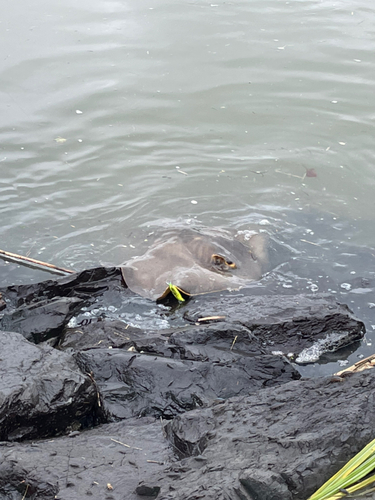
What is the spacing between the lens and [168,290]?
5363 mm

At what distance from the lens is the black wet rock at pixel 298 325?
4633 mm

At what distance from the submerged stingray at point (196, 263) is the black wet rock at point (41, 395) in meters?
2.07

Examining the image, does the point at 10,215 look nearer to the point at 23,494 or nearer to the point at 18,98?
the point at 18,98

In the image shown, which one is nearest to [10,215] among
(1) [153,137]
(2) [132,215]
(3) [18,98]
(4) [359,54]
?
(2) [132,215]

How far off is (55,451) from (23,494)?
29 cm

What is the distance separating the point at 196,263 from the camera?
5922mm

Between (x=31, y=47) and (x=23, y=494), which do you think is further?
(x=31, y=47)

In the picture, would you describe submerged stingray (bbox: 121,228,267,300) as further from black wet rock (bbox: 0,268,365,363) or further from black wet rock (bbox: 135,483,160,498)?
black wet rock (bbox: 135,483,160,498)

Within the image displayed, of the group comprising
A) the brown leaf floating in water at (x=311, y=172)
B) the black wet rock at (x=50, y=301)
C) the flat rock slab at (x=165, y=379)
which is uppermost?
the flat rock slab at (x=165, y=379)

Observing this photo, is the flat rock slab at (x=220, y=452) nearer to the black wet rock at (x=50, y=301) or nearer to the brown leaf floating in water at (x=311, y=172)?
the black wet rock at (x=50, y=301)

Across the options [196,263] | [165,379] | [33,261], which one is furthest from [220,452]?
[33,261]

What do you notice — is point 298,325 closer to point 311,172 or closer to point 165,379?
point 165,379

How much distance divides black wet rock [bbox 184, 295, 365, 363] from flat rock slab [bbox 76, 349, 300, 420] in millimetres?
502

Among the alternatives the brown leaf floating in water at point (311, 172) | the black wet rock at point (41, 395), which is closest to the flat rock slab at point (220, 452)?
the black wet rock at point (41, 395)
